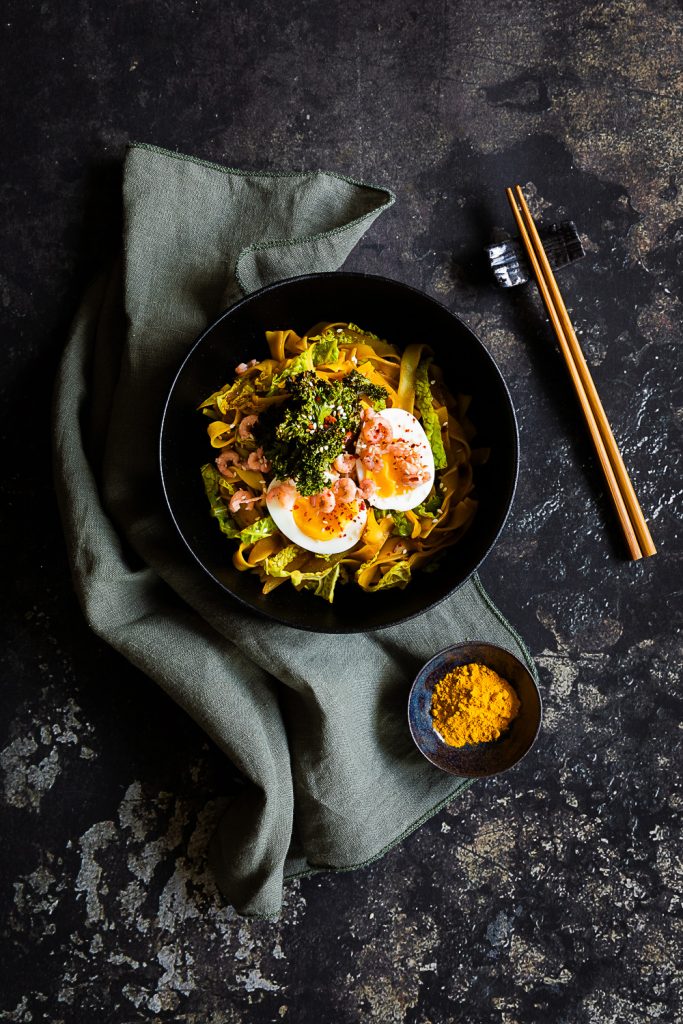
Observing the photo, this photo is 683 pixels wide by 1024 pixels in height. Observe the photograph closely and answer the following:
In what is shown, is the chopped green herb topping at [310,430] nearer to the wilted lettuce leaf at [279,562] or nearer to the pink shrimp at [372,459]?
the pink shrimp at [372,459]

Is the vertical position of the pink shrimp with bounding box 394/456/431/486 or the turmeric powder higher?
the pink shrimp with bounding box 394/456/431/486

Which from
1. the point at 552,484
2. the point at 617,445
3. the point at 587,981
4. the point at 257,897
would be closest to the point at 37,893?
the point at 257,897

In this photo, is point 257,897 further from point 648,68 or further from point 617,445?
point 648,68

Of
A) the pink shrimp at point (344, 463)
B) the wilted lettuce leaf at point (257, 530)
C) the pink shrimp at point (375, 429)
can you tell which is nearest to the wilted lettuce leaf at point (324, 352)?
the pink shrimp at point (375, 429)

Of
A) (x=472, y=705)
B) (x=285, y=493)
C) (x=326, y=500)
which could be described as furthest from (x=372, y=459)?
(x=472, y=705)

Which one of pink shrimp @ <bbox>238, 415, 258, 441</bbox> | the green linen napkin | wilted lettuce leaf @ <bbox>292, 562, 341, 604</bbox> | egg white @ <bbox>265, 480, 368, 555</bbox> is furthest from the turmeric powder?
pink shrimp @ <bbox>238, 415, 258, 441</bbox>

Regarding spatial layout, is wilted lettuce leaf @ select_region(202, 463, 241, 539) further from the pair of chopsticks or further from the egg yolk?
the pair of chopsticks

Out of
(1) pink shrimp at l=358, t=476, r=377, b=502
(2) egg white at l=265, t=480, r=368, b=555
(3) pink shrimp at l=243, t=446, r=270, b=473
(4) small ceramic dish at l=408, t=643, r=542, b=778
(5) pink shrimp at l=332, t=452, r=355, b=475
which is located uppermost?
(3) pink shrimp at l=243, t=446, r=270, b=473
